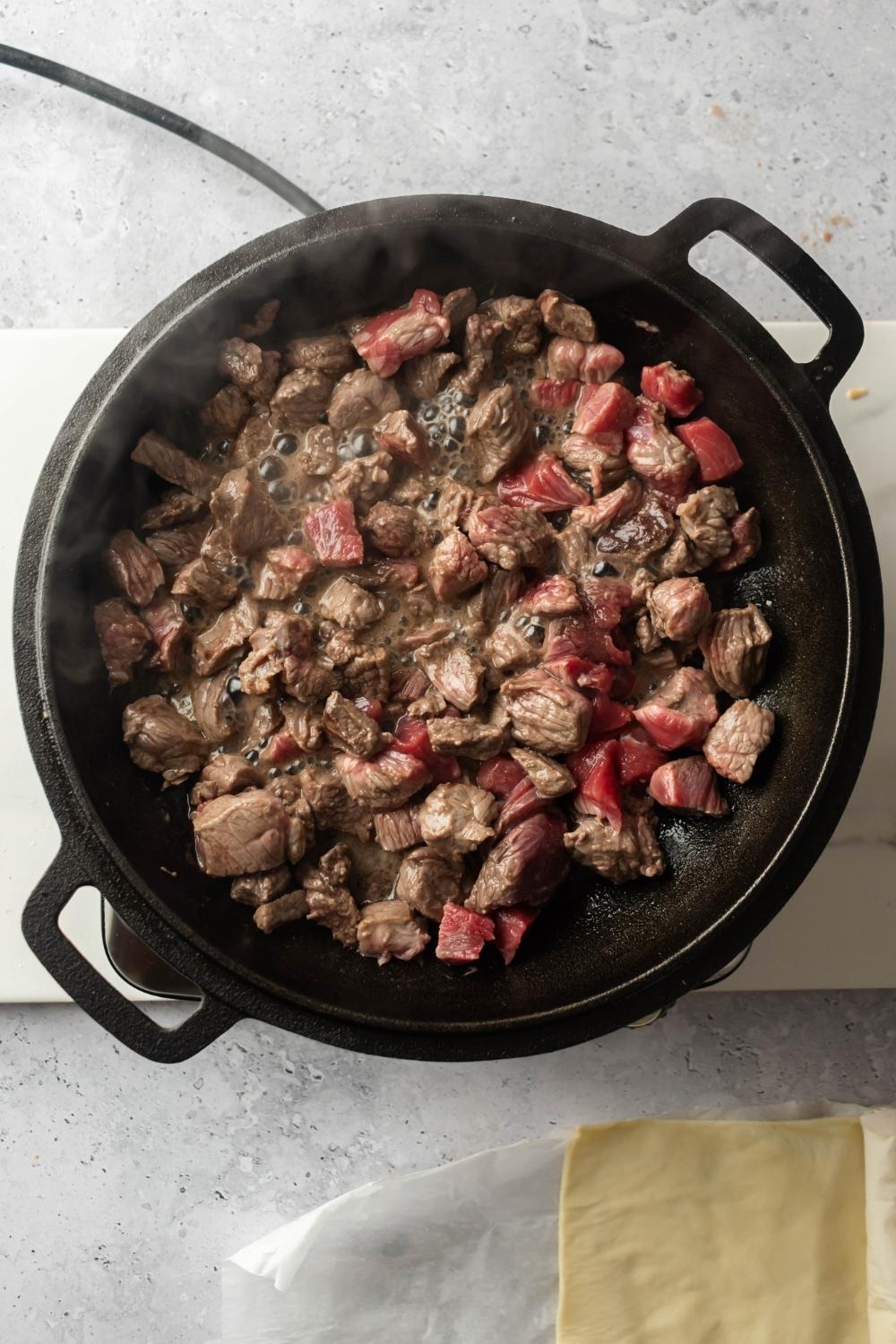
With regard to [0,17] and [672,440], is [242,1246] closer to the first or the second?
[672,440]

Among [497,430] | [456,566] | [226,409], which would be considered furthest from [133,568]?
[497,430]

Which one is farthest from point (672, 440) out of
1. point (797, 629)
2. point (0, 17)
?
point (0, 17)

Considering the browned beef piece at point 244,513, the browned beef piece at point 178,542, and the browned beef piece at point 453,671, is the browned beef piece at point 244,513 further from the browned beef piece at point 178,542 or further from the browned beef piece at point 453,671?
the browned beef piece at point 453,671

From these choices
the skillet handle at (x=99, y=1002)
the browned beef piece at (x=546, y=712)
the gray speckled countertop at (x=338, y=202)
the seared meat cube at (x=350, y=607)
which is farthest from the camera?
the gray speckled countertop at (x=338, y=202)

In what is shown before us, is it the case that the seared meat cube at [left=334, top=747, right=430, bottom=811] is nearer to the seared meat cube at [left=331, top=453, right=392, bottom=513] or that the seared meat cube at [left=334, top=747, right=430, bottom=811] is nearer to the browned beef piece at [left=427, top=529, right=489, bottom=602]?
the browned beef piece at [left=427, top=529, right=489, bottom=602]

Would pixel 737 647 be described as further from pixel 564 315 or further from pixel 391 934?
pixel 391 934

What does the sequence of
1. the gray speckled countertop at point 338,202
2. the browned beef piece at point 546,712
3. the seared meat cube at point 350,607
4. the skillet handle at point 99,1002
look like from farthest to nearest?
the gray speckled countertop at point 338,202, the seared meat cube at point 350,607, the browned beef piece at point 546,712, the skillet handle at point 99,1002

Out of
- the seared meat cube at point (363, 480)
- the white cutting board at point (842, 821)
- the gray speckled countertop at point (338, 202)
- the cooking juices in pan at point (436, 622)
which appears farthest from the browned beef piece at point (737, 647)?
the gray speckled countertop at point (338, 202)
